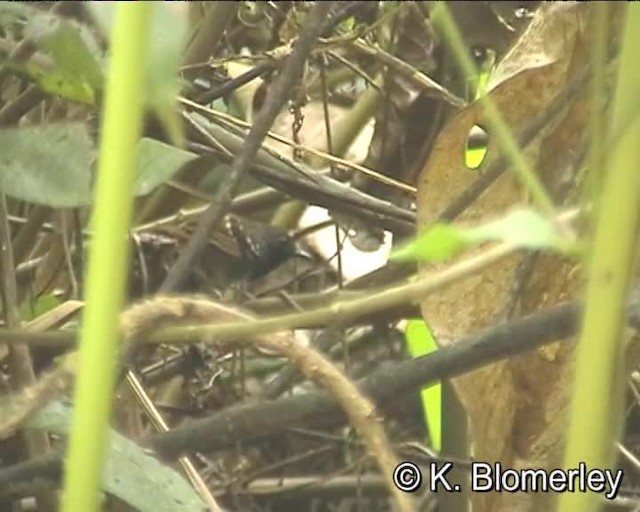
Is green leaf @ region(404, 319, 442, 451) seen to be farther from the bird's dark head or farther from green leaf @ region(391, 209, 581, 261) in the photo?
green leaf @ region(391, 209, 581, 261)

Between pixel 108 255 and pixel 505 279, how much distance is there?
358 mm

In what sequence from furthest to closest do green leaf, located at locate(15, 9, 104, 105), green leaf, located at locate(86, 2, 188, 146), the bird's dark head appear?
the bird's dark head, green leaf, located at locate(15, 9, 104, 105), green leaf, located at locate(86, 2, 188, 146)

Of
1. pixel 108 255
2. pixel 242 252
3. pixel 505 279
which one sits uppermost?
pixel 242 252

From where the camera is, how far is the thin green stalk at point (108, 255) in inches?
9.5

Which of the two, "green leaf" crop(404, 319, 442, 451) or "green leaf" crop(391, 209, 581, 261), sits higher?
"green leaf" crop(404, 319, 442, 451)

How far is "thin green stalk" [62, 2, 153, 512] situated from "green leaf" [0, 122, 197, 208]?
0.25 meters

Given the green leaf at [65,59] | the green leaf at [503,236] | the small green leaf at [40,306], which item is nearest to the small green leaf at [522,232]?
the green leaf at [503,236]

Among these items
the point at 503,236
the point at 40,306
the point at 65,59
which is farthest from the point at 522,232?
the point at 40,306

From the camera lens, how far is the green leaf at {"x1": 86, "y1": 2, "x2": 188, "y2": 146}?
0.24 metres

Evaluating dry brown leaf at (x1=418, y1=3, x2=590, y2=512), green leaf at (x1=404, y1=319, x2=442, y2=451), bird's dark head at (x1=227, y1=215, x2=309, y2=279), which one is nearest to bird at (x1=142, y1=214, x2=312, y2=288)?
bird's dark head at (x1=227, y1=215, x2=309, y2=279)

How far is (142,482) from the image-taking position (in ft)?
1.59

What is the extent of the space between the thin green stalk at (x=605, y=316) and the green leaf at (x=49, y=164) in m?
0.25

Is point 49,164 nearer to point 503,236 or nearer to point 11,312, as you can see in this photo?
point 11,312

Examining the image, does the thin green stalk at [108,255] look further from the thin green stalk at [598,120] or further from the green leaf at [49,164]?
the green leaf at [49,164]
